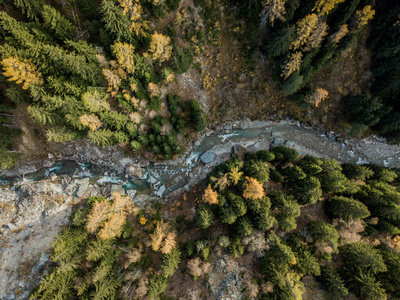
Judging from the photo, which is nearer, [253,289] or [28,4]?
[28,4]

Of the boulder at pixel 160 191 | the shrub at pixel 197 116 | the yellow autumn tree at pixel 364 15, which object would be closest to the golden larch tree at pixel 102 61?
the shrub at pixel 197 116

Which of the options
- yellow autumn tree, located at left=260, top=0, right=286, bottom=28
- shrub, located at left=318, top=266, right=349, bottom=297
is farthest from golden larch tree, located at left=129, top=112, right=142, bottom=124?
shrub, located at left=318, top=266, right=349, bottom=297

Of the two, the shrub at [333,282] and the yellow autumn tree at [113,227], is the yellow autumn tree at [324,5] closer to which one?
the shrub at [333,282]

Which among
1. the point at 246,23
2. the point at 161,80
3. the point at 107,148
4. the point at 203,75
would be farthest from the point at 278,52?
the point at 107,148

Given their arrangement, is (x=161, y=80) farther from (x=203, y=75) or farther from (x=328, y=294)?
(x=328, y=294)

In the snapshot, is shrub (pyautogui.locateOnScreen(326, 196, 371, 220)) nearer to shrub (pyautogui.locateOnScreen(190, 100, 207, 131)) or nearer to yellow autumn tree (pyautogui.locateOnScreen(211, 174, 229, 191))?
yellow autumn tree (pyautogui.locateOnScreen(211, 174, 229, 191))
